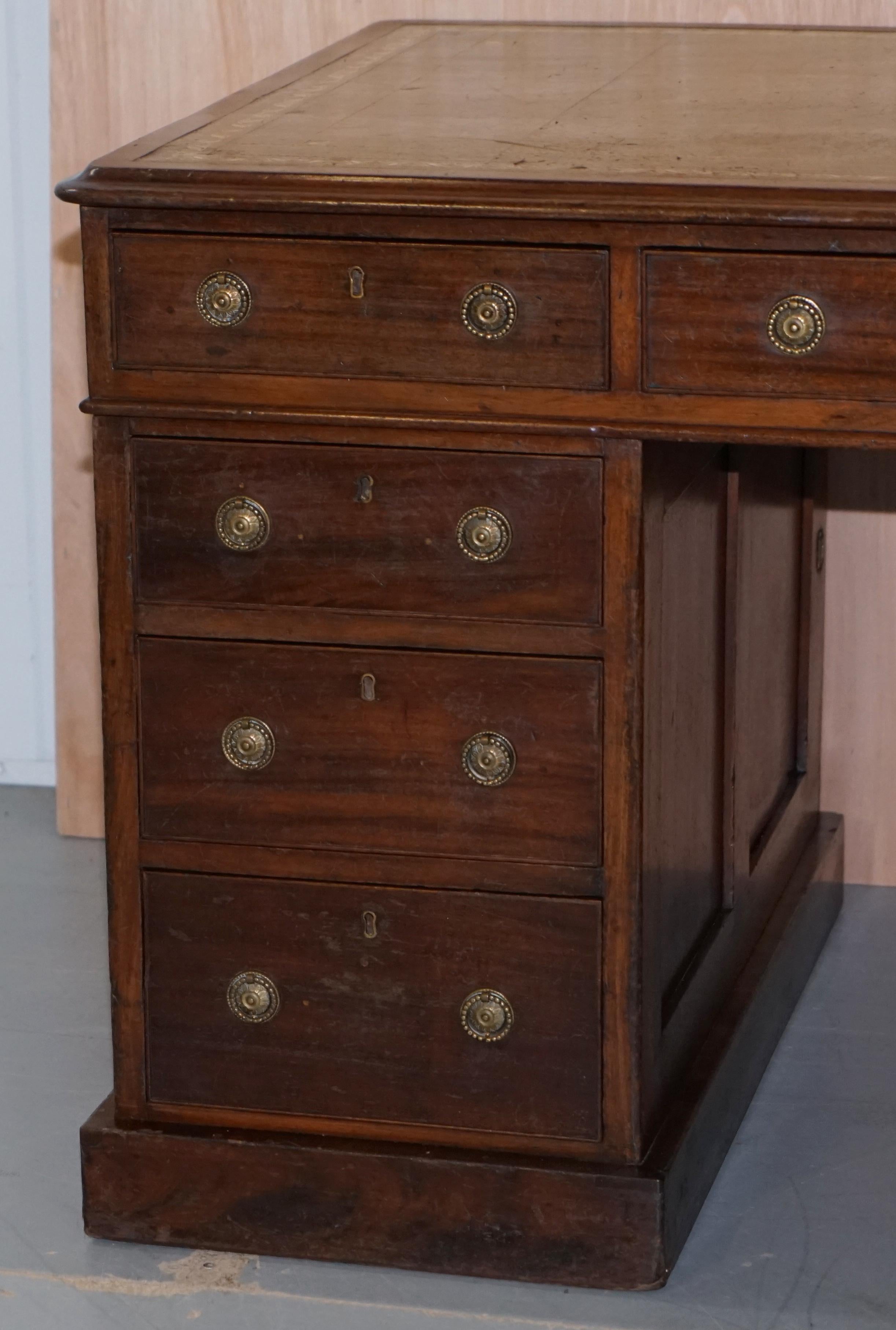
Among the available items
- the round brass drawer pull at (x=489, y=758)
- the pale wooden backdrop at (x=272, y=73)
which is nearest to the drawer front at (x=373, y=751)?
the round brass drawer pull at (x=489, y=758)

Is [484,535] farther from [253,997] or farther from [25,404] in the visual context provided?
[25,404]

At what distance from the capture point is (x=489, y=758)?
191 cm

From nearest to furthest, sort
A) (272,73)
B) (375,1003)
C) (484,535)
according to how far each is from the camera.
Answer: (484,535)
(375,1003)
(272,73)

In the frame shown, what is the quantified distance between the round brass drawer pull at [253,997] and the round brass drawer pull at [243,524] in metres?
0.43

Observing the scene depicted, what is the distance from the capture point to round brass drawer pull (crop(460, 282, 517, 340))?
1.79 meters

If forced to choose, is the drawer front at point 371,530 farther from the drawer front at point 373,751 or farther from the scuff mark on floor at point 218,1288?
the scuff mark on floor at point 218,1288

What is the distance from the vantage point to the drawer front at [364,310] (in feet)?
5.86

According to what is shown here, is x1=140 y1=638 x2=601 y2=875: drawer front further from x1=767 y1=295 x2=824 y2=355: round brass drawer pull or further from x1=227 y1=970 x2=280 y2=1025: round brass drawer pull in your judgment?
x1=767 y1=295 x2=824 y2=355: round brass drawer pull

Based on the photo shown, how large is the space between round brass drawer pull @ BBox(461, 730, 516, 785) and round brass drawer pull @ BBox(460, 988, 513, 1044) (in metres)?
0.21

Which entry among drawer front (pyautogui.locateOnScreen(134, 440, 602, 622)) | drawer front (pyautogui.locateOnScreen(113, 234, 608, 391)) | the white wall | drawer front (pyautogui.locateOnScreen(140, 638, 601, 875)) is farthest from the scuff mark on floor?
the white wall

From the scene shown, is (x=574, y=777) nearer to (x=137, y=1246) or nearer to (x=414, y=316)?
(x=414, y=316)

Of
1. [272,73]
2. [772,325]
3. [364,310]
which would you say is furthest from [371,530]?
[272,73]

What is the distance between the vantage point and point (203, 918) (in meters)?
2.01

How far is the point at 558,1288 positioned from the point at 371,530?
767mm
